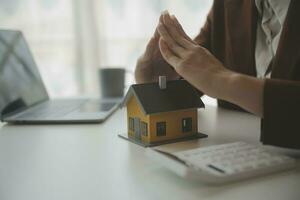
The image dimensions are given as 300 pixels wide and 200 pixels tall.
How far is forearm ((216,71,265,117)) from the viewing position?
2.03ft

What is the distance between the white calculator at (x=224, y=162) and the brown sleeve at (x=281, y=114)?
1.2 inches

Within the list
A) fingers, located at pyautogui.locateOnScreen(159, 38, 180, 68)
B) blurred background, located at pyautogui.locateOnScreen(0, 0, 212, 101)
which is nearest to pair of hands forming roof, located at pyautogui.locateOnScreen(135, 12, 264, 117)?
fingers, located at pyautogui.locateOnScreen(159, 38, 180, 68)

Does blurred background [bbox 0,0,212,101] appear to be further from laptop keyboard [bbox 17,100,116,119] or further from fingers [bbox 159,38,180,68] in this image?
fingers [bbox 159,38,180,68]

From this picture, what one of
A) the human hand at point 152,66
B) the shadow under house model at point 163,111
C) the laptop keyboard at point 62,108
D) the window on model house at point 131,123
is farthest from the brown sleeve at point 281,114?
the laptop keyboard at point 62,108

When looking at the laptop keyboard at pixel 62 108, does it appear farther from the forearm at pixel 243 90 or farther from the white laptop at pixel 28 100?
the forearm at pixel 243 90

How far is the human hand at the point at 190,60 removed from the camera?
2.25 feet

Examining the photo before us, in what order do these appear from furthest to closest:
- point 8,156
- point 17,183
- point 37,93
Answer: point 37,93 < point 8,156 < point 17,183

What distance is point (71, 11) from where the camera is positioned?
1839 millimetres

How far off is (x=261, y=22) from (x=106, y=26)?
3.34 feet

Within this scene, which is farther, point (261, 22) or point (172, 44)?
point (261, 22)

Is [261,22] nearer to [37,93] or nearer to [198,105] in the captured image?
[198,105]

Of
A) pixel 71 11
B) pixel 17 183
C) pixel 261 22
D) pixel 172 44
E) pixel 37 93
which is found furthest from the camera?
pixel 71 11

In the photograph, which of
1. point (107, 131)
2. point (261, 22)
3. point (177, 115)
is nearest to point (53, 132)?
point (107, 131)

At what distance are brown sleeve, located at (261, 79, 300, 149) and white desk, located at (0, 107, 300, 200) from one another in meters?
0.07
